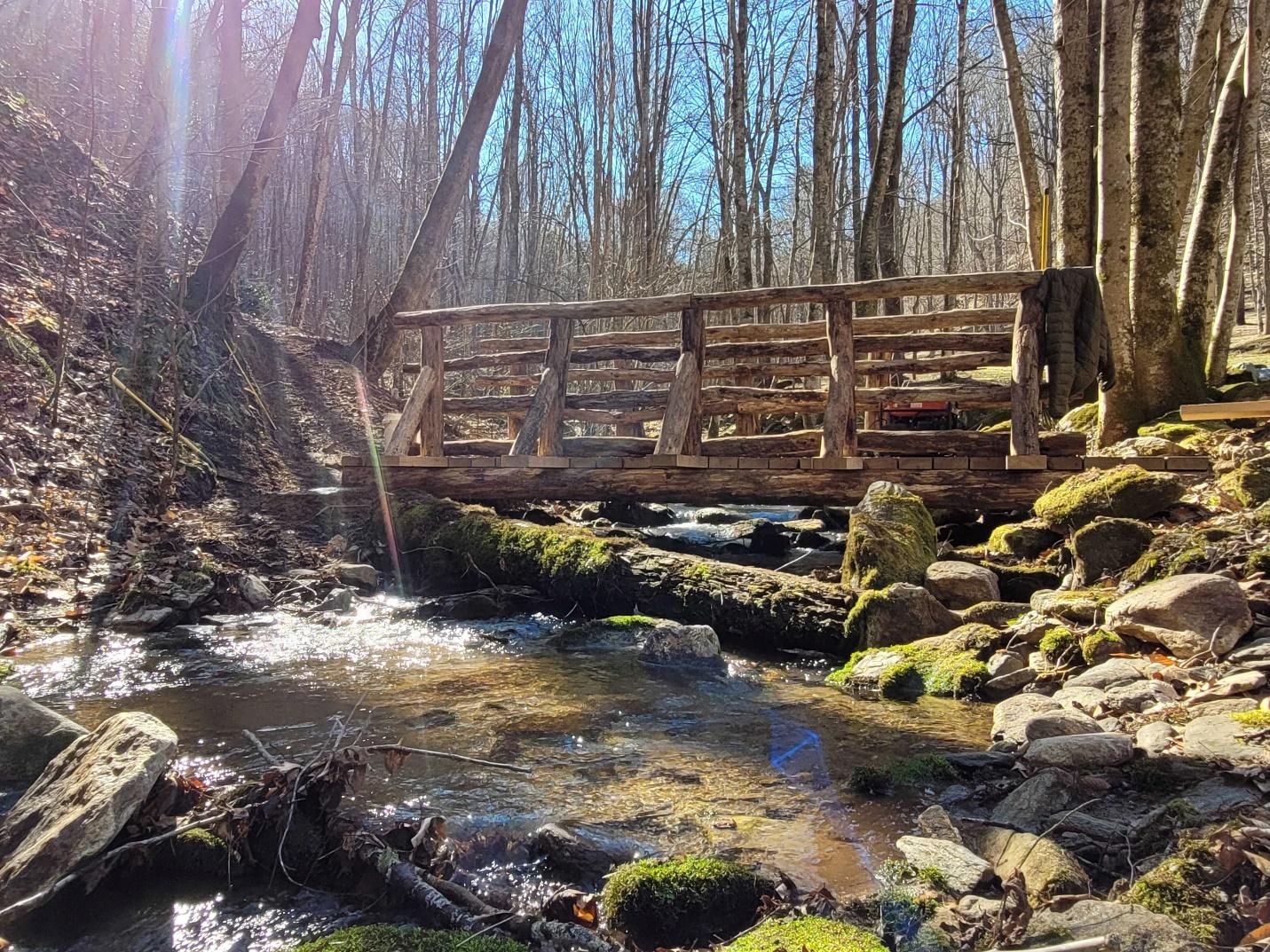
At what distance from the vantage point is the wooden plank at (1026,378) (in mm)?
6777

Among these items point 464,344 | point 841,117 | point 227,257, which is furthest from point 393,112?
point 227,257

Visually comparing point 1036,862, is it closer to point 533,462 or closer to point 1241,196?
point 533,462

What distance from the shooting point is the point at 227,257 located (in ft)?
36.0

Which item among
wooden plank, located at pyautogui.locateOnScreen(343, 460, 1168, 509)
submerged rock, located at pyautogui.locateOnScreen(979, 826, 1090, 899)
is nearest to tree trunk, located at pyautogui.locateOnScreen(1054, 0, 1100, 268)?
wooden plank, located at pyautogui.locateOnScreen(343, 460, 1168, 509)

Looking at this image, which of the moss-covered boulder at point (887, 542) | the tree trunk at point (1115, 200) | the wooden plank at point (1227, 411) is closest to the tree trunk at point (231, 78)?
the moss-covered boulder at point (887, 542)

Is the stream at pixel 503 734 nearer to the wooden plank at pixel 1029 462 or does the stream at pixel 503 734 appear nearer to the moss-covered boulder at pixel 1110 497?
the moss-covered boulder at pixel 1110 497

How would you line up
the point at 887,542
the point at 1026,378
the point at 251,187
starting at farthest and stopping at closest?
1. the point at 251,187
2. the point at 1026,378
3. the point at 887,542

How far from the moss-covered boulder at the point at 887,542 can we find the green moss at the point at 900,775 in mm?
2234

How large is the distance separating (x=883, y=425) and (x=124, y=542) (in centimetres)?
963

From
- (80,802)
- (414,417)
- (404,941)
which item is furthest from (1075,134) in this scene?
(80,802)

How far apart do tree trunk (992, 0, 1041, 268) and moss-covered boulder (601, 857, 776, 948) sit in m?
13.4

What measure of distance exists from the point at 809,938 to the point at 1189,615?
288cm

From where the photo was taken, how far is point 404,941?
1897 millimetres

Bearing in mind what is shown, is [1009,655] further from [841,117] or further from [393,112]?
[393,112]
